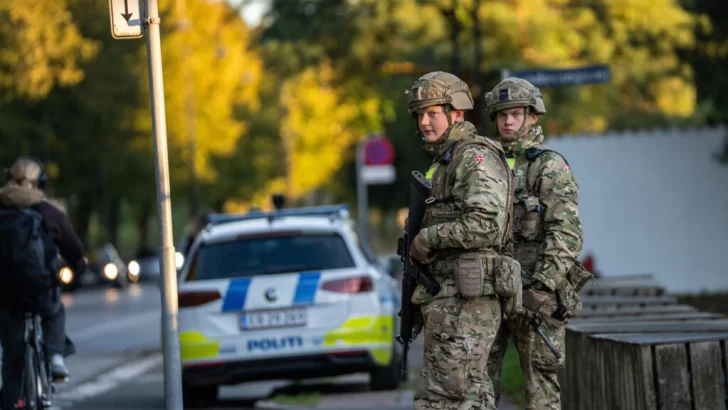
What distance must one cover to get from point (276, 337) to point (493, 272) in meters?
5.11

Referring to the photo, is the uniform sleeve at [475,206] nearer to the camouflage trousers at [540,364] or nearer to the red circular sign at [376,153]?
the camouflage trousers at [540,364]

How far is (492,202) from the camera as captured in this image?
6652mm

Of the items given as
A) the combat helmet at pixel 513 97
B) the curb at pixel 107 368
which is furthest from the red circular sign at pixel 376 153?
the combat helmet at pixel 513 97

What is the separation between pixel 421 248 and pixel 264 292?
5090 millimetres

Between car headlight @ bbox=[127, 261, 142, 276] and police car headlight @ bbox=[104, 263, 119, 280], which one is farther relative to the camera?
police car headlight @ bbox=[104, 263, 119, 280]

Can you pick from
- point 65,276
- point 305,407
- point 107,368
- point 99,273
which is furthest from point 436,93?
point 99,273

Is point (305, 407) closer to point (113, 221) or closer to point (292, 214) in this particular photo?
point (292, 214)

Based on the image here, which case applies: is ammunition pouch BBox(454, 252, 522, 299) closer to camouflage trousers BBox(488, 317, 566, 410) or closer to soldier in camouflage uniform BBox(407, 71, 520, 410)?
soldier in camouflage uniform BBox(407, 71, 520, 410)

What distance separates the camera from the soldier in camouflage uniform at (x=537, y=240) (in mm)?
7512

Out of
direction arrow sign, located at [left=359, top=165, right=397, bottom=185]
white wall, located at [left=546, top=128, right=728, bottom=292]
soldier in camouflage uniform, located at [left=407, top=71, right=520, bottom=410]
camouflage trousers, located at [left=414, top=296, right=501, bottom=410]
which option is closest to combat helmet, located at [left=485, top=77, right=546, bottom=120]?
soldier in camouflage uniform, located at [left=407, top=71, right=520, bottom=410]

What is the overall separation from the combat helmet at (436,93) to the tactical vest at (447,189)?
6.7 inches

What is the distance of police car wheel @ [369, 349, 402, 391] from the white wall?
27.5 ft

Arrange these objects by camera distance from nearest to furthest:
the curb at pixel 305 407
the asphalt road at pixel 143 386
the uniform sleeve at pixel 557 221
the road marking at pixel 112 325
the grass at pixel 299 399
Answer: the uniform sleeve at pixel 557 221, the curb at pixel 305 407, the grass at pixel 299 399, the asphalt road at pixel 143 386, the road marking at pixel 112 325

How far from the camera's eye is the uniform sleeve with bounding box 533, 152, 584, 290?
7.48 m
